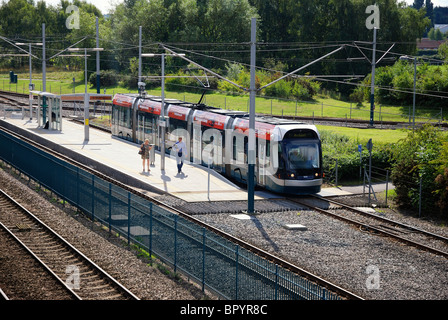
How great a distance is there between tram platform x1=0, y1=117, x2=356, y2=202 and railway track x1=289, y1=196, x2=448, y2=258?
70.6 inches

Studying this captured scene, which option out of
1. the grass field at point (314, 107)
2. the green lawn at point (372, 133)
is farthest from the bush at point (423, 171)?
the grass field at point (314, 107)

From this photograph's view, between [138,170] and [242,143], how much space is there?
17.0 feet

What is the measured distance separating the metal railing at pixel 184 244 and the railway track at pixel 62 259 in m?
1.60

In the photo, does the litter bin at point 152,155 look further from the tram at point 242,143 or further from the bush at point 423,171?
the bush at point 423,171

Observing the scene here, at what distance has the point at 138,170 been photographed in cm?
2923

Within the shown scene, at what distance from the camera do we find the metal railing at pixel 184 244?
12.9m

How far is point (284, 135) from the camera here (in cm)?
2462

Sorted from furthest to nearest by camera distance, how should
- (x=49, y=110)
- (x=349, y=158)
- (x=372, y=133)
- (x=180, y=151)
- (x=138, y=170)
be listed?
(x=49, y=110) → (x=372, y=133) → (x=349, y=158) → (x=138, y=170) → (x=180, y=151)

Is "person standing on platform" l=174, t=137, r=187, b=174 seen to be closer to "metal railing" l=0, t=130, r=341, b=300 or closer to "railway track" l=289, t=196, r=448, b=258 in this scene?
"metal railing" l=0, t=130, r=341, b=300

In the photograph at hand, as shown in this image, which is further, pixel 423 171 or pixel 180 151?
pixel 180 151

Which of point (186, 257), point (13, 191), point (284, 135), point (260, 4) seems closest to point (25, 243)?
point (186, 257)

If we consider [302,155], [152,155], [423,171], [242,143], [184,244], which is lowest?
[184,244]

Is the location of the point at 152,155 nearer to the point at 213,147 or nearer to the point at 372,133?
the point at 213,147

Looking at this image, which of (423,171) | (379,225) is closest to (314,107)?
(423,171)
